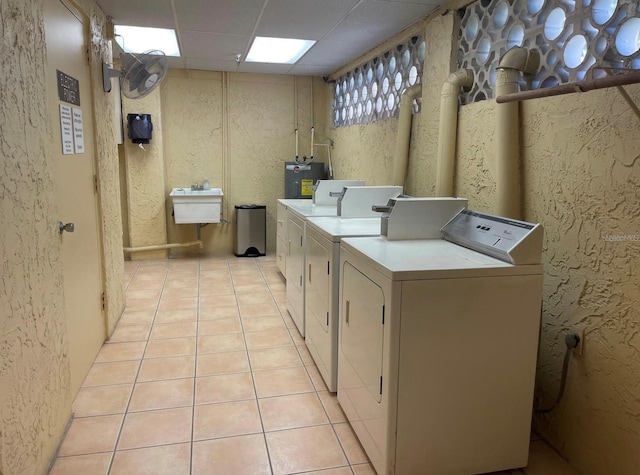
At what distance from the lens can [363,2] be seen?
10.1ft

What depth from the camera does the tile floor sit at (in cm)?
202

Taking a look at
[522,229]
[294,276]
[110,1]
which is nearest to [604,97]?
[522,229]

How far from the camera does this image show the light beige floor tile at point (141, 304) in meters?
4.01

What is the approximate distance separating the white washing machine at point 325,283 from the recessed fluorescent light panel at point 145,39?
2.33 metres

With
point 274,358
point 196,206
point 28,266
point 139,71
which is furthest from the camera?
point 196,206

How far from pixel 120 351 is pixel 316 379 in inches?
53.8

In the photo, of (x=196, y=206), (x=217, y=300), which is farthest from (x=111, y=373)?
(x=196, y=206)

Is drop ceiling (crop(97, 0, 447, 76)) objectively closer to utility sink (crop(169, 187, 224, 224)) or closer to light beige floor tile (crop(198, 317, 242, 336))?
utility sink (crop(169, 187, 224, 224))

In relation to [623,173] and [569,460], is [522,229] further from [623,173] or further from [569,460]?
[569,460]

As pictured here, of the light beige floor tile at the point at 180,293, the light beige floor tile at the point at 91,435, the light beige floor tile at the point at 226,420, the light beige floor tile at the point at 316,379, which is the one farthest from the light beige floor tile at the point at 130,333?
the light beige floor tile at the point at 316,379

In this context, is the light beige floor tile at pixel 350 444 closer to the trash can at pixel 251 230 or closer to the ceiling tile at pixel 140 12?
the ceiling tile at pixel 140 12

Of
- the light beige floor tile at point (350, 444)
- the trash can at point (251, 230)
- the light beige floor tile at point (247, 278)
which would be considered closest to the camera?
the light beige floor tile at point (350, 444)

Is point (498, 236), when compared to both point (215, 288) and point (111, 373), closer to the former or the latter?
point (111, 373)

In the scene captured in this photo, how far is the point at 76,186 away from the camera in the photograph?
2621 mm
